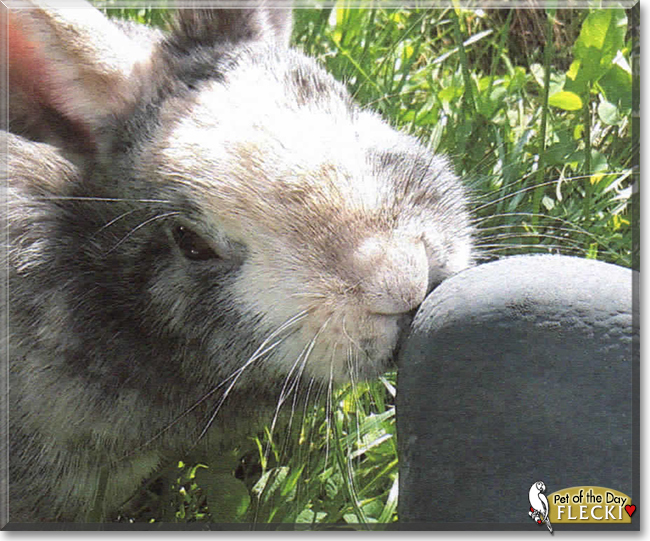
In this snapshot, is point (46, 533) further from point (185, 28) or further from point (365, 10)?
point (365, 10)

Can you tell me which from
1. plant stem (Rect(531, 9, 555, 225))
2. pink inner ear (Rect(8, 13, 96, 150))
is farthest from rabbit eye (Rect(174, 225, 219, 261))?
plant stem (Rect(531, 9, 555, 225))

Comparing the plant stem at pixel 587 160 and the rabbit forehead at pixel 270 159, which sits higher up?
the plant stem at pixel 587 160

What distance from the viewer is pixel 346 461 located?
3162mm

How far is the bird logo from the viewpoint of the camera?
2096 mm

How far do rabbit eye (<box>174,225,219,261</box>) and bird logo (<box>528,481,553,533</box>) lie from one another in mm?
933

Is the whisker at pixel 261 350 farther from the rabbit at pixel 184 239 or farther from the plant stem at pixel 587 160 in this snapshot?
the plant stem at pixel 587 160

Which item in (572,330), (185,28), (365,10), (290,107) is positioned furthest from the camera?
(365,10)

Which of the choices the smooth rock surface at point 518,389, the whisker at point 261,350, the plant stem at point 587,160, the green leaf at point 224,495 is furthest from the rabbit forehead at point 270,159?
the plant stem at point 587,160

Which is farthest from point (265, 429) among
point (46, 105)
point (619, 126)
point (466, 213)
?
point (619, 126)

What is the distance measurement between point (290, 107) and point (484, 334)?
0.79m

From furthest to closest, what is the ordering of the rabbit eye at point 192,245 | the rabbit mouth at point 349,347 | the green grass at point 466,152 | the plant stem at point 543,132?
the plant stem at point 543,132 < the green grass at point 466,152 < the rabbit eye at point 192,245 < the rabbit mouth at point 349,347

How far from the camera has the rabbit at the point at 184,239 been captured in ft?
7.41

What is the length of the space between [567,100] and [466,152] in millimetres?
439

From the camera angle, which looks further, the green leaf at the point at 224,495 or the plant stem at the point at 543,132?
the plant stem at the point at 543,132
